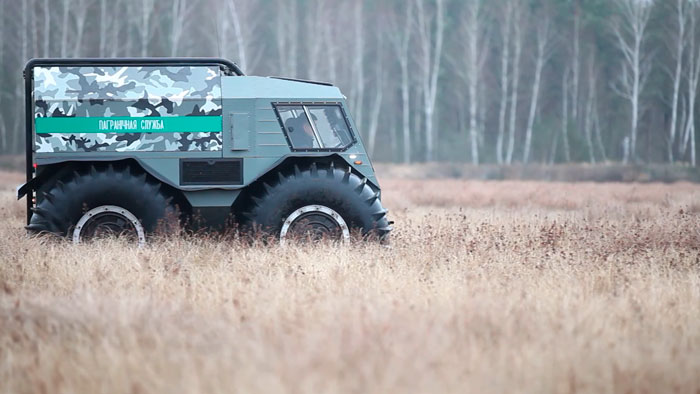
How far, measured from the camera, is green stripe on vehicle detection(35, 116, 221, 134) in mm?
10219

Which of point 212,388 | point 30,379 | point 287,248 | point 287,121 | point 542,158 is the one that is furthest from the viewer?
point 542,158

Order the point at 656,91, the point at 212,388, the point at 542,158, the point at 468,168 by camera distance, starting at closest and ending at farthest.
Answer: the point at 212,388 → the point at 468,168 → the point at 656,91 → the point at 542,158

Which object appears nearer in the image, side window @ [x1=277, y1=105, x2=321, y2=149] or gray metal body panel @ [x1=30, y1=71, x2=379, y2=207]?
gray metal body panel @ [x1=30, y1=71, x2=379, y2=207]

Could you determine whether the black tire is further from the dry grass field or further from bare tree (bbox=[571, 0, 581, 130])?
bare tree (bbox=[571, 0, 581, 130])

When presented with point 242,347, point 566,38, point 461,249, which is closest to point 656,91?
point 566,38

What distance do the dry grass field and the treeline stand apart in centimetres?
3032

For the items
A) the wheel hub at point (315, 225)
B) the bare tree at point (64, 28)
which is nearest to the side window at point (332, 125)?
the wheel hub at point (315, 225)

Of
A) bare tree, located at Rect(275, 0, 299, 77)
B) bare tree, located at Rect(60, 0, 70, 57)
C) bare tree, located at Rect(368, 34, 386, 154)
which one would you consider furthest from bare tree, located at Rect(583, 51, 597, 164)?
bare tree, located at Rect(60, 0, 70, 57)

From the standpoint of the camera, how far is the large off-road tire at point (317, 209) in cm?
1027

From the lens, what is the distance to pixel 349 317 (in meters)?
6.24

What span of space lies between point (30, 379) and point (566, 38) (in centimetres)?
4331

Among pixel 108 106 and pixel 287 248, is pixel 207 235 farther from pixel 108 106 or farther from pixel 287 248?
pixel 108 106

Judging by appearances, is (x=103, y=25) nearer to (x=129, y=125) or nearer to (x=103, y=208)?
(x=129, y=125)

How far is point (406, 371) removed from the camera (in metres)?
5.11
